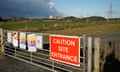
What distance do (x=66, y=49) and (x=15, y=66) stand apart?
352 cm

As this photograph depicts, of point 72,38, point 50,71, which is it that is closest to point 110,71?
point 72,38

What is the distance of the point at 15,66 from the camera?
11.5 m

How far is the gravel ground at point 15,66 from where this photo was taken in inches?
420

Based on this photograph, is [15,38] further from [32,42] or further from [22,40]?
[32,42]

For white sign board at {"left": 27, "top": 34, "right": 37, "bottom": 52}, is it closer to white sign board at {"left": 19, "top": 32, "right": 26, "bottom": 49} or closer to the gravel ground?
the gravel ground

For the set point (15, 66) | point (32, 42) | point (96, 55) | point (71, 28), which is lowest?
point (15, 66)

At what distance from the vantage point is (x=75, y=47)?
8375 millimetres

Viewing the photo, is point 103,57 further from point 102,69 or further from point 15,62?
point 15,62

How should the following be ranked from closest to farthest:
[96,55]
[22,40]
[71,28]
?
1. [96,55]
2. [22,40]
3. [71,28]

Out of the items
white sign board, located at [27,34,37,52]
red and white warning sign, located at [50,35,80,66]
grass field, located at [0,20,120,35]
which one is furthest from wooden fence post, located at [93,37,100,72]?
grass field, located at [0,20,120,35]

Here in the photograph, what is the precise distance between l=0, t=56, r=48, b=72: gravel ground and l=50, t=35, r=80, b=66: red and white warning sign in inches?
57.7

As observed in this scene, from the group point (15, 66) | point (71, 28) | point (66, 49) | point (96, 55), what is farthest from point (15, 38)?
point (71, 28)

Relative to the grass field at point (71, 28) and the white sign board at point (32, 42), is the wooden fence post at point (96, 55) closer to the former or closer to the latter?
the white sign board at point (32, 42)

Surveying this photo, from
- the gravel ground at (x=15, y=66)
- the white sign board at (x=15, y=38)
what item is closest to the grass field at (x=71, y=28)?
the white sign board at (x=15, y=38)
